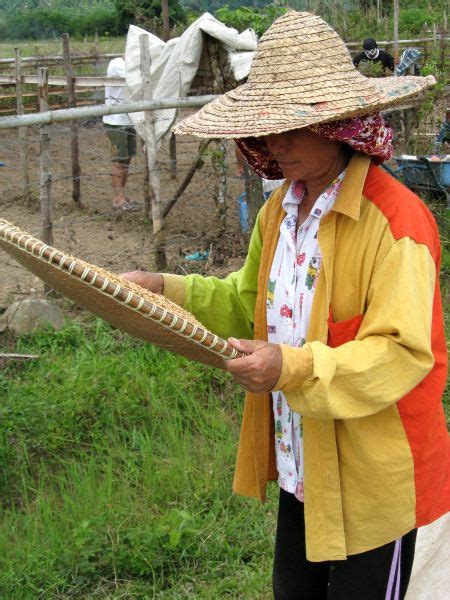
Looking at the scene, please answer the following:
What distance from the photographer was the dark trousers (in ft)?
6.54

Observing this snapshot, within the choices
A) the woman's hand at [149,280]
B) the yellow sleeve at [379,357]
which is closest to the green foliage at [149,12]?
the woman's hand at [149,280]

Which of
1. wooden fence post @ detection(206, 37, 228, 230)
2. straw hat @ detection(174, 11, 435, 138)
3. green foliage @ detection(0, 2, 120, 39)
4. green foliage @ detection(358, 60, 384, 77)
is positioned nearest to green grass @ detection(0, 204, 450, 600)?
straw hat @ detection(174, 11, 435, 138)

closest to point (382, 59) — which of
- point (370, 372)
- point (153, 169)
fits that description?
point (153, 169)

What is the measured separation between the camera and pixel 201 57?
6.55 meters

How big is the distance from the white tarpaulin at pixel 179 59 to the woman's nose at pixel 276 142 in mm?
4304

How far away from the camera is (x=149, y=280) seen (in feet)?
7.06

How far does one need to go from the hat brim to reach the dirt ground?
323 cm

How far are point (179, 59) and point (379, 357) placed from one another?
5.24 metres

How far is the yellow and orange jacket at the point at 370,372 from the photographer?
1.72m

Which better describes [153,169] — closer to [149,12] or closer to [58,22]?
[149,12]

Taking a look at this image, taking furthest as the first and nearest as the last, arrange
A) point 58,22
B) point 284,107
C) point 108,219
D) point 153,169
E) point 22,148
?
point 58,22 → point 22,148 → point 108,219 → point 153,169 → point 284,107

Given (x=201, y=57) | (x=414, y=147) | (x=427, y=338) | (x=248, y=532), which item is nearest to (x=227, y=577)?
(x=248, y=532)

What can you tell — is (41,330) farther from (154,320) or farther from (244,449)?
(154,320)

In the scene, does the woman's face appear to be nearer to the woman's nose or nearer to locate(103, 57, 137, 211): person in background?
the woman's nose
